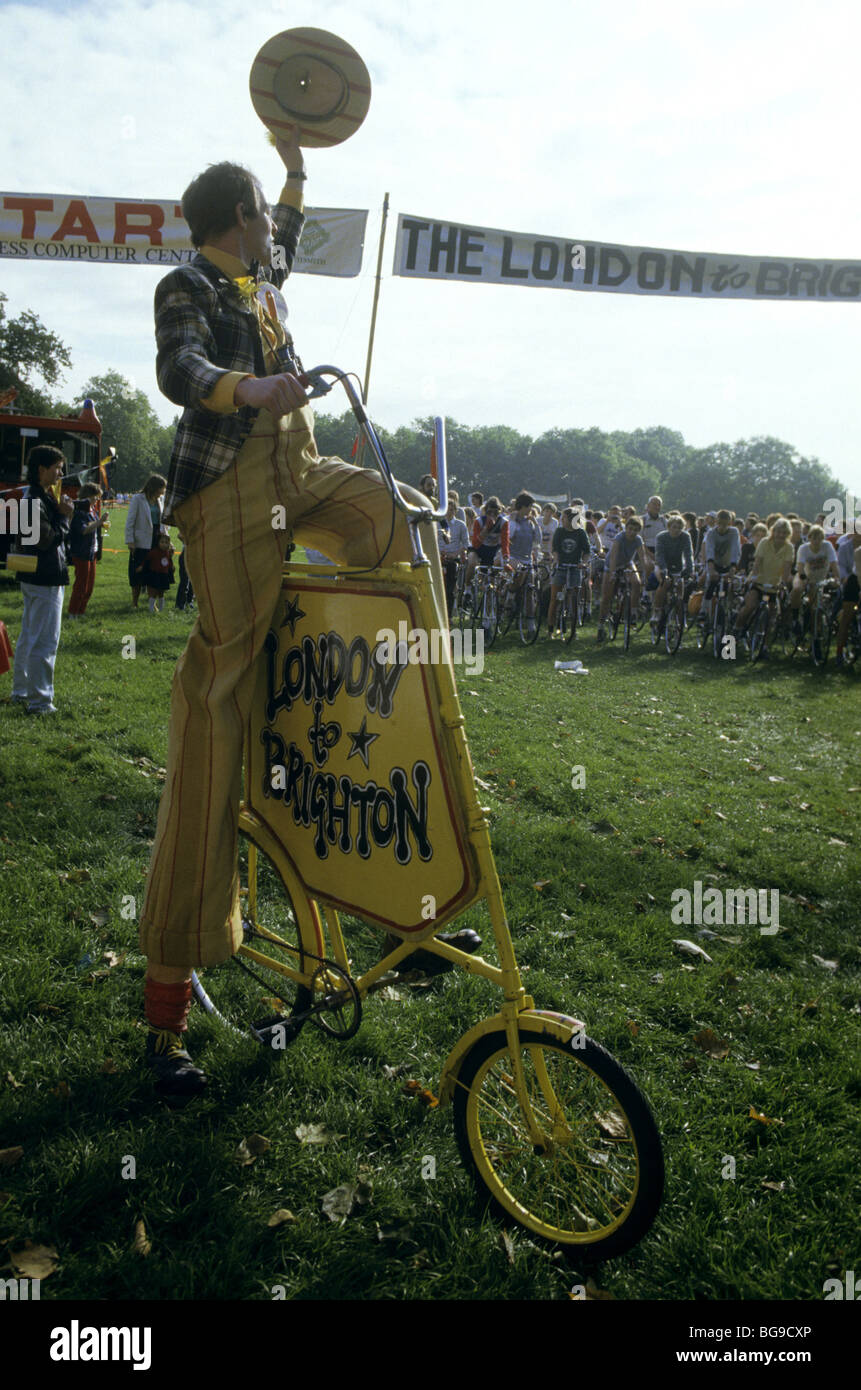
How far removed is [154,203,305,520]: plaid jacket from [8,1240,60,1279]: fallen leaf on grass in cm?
188

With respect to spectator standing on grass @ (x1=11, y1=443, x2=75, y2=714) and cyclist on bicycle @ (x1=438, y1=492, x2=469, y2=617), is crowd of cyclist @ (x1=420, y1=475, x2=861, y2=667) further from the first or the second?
spectator standing on grass @ (x1=11, y1=443, x2=75, y2=714)

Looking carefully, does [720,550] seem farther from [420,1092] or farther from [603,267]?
[420,1092]

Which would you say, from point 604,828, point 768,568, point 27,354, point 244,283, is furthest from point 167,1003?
point 27,354

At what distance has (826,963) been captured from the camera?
153 inches

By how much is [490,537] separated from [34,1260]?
1440 centimetres

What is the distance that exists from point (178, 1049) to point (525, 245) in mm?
11063

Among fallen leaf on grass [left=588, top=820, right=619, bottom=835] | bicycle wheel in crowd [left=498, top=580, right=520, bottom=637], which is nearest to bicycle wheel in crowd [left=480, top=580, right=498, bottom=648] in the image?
bicycle wheel in crowd [left=498, top=580, right=520, bottom=637]

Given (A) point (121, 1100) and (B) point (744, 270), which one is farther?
(B) point (744, 270)

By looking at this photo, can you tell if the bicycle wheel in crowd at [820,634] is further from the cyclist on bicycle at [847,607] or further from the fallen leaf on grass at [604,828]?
the fallen leaf on grass at [604,828]

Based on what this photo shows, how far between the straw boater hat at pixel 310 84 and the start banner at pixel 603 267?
899cm

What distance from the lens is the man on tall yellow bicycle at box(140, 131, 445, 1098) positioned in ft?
7.91
